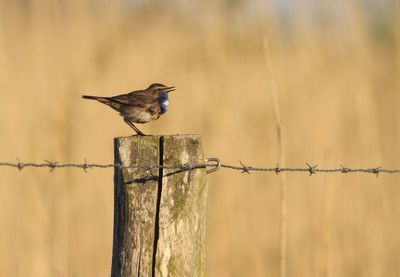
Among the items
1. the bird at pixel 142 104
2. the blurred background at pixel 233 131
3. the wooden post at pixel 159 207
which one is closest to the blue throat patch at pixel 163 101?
the bird at pixel 142 104

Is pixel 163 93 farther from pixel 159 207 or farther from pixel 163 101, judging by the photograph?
pixel 159 207

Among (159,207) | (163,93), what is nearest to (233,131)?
(163,93)

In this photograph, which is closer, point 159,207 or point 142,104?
point 159,207

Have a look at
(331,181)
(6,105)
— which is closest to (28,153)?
(6,105)

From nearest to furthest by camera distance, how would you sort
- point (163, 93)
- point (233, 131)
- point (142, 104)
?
point (142, 104) → point (163, 93) → point (233, 131)

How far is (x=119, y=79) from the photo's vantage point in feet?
22.5

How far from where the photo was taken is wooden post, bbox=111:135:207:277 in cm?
268

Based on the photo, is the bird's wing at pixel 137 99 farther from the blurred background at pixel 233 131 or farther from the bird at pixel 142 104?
the blurred background at pixel 233 131

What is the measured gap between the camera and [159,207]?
267 cm

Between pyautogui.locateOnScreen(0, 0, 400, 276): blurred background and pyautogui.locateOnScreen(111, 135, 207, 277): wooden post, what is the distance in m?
1.87

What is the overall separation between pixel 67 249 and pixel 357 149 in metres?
2.28

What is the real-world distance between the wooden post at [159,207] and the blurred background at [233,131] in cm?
187

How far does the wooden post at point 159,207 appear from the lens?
2.68 m

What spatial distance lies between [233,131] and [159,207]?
2.92 meters
